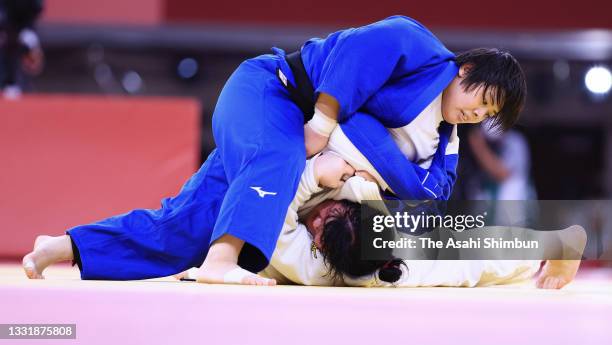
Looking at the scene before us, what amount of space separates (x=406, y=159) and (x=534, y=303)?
716 mm

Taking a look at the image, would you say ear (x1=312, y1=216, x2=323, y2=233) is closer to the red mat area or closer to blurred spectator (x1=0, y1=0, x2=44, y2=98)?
the red mat area

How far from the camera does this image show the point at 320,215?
2217 mm

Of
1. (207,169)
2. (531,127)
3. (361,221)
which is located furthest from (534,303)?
(531,127)

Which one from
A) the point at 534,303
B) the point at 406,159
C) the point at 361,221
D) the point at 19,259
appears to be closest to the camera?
the point at 534,303

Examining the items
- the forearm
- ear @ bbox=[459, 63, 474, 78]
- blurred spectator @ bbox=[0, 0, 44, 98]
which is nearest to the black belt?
the forearm

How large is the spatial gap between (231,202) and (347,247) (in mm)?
320

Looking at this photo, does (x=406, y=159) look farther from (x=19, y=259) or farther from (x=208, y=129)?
(x=208, y=129)

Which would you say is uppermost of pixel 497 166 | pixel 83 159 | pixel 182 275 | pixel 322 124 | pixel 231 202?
pixel 322 124

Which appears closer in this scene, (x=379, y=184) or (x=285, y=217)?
(x=285, y=217)

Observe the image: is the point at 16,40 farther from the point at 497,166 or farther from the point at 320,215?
the point at 497,166

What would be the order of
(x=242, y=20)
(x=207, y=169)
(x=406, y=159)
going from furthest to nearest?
1. (x=242, y=20)
2. (x=207, y=169)
3. (x=406, y=159)

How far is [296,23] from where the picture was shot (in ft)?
21.5

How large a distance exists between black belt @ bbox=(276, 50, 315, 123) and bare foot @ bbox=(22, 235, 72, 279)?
0.75 metres

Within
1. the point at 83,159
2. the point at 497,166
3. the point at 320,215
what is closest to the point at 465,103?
the point at 320,215
